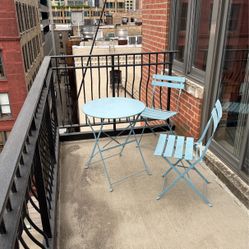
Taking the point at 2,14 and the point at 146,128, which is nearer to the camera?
the point at 146,128

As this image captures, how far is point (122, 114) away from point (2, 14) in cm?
1514

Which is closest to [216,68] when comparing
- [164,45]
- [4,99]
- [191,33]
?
[191,33]

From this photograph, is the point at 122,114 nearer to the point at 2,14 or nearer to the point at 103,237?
the point at 103,237

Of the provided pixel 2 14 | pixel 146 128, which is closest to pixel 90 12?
pixel 2 14

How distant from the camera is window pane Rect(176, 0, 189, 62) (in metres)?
3.66

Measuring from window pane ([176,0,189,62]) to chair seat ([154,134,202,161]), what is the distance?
5.31 ft

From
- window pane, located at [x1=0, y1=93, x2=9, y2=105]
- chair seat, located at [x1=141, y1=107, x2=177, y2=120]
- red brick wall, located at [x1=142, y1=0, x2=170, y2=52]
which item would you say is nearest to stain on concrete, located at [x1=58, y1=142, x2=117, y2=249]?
chair seat, located at [x1=141, y1=107, x2=177, y2=120]

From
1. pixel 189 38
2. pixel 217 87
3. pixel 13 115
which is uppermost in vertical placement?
pixel 189 38

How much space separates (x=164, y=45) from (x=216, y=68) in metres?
1.64

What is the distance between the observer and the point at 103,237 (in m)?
2.14

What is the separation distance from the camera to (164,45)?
14.2 ft

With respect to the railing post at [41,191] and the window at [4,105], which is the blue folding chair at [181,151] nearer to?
the railing post at [41,191]

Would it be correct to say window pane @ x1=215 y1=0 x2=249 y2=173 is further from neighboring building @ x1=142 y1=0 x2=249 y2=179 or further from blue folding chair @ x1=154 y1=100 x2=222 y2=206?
blue folding chair @ x1=154 y1=100 x2=222 y2=206

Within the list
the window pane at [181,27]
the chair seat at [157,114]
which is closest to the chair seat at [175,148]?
the chair seat at [157,114]
